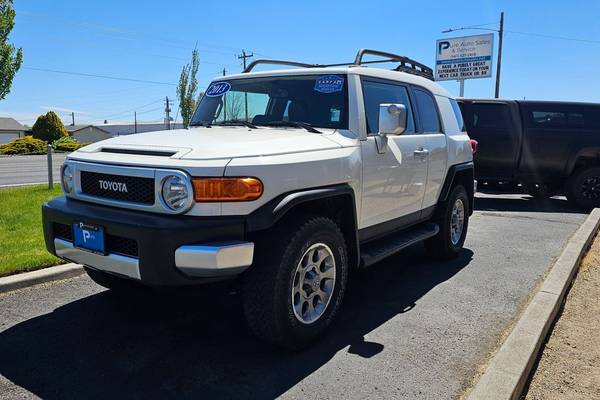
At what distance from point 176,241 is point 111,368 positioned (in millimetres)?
987

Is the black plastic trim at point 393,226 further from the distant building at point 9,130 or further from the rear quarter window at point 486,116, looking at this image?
the distant building at point 9,130

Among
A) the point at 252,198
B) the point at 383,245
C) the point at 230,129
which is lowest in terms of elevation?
the point at 383,245

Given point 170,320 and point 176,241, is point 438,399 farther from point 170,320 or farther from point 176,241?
point 170,320

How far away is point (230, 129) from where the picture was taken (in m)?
4.11

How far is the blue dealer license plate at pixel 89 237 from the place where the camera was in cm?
307

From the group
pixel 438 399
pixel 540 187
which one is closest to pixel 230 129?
pixel 438 399

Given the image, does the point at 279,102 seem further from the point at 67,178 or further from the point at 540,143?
the point at 540,143

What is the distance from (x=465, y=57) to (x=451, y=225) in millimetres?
23024

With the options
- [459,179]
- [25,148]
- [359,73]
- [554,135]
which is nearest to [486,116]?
[554,135]

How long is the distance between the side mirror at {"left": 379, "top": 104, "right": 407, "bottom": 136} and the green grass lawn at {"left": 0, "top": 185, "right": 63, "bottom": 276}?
3.39 meters

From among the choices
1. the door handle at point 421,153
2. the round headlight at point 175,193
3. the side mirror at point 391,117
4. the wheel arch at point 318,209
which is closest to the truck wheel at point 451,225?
the door handle at point 421,153

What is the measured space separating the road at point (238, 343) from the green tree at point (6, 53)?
32.1 feet

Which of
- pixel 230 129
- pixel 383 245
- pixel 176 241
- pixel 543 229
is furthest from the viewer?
pixel 543 229

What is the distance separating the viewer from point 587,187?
32.5 ft
